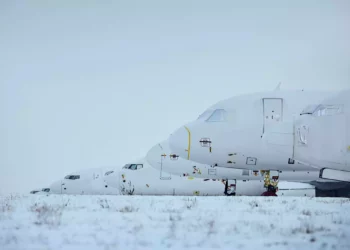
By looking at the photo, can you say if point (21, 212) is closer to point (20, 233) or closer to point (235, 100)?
point (20, 233)

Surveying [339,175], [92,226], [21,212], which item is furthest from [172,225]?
[339,175]

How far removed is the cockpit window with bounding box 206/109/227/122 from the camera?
1758cm

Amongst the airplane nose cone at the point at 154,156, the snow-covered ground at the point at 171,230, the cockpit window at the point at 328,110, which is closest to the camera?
the snow-covered ground at the point at 171,230

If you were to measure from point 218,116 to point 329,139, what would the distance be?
6702mm

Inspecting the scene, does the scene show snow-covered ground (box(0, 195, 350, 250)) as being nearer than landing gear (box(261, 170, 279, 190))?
Yes

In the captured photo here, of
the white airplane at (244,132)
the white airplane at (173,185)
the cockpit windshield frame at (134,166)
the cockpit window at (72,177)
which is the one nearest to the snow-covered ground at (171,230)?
the white airplane at (244,132)

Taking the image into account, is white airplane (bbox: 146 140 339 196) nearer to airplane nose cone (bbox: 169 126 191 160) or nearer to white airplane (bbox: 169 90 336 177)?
white airplane (bbox: 169 90 336 177)

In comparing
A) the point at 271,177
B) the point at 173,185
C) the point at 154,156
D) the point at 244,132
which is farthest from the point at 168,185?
the point at 244,132

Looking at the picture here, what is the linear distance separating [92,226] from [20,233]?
1.10 meters

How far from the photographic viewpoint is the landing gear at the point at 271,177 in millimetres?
18280

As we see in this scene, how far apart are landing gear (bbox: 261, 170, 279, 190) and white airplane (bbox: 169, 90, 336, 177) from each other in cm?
78

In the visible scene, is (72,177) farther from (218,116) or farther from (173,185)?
(218,116)

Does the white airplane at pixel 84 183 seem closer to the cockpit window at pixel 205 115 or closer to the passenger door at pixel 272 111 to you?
the cockpit window at pixel 205 115

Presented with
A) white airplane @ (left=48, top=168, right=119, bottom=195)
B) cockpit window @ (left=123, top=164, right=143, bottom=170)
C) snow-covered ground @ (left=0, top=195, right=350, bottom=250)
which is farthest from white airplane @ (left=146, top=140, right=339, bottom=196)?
snow-covered ground @ (left=0, top=195, right=350, bottom=250)
